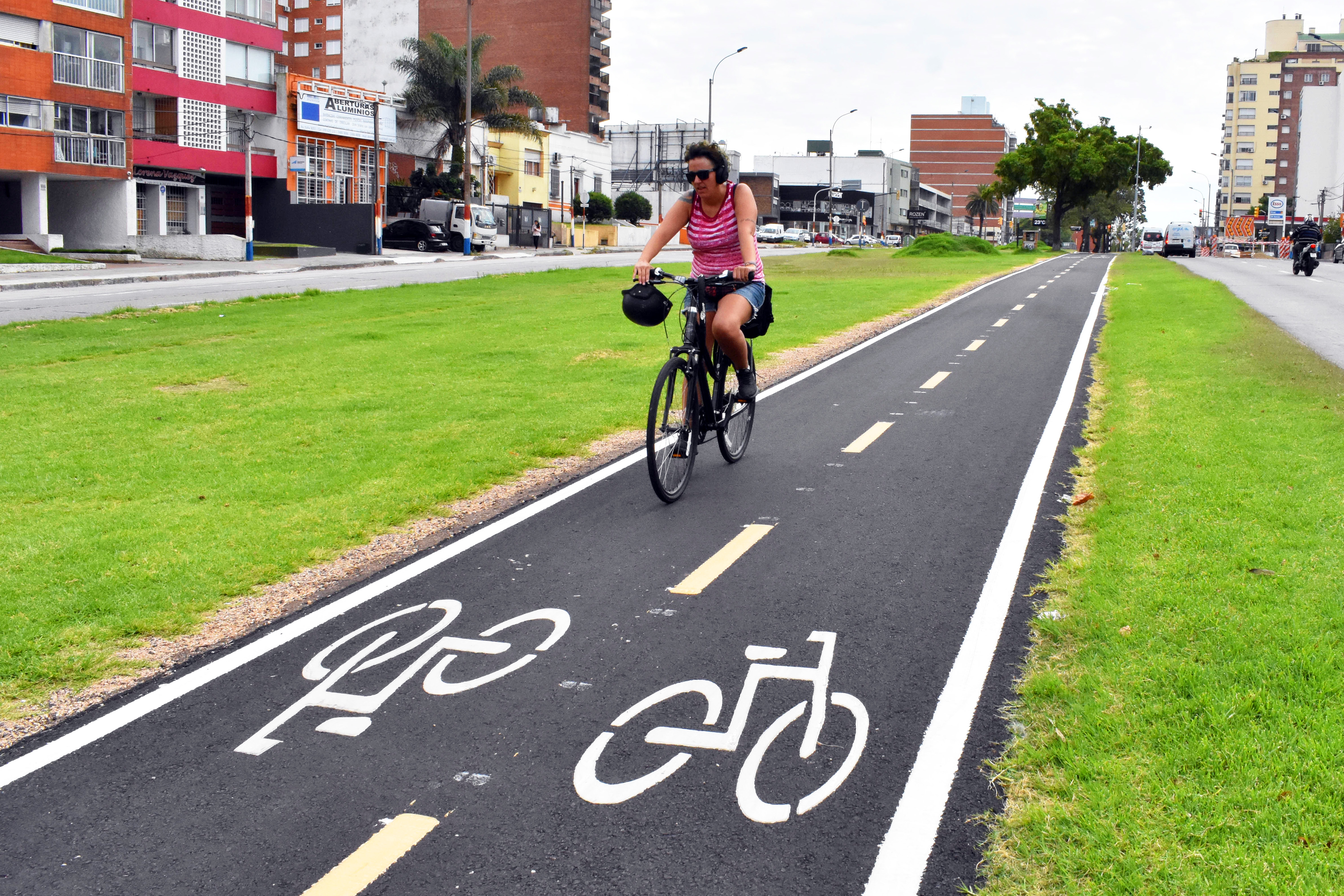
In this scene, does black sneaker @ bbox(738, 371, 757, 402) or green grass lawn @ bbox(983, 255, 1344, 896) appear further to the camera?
black sneaker @ bbox(738, 371, 757, 402)

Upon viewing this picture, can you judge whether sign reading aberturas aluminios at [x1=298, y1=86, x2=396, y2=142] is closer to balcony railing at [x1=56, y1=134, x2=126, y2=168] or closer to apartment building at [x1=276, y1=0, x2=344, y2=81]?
balcony railing at [x1=56, y1=134, x2=126, y2=168]

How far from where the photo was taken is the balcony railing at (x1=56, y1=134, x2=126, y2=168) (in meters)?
41.7

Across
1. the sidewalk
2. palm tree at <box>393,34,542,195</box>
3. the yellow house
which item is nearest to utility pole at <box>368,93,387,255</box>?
the sidewalk

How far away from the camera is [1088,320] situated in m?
19.7

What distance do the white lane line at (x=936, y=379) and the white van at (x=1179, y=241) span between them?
214ft

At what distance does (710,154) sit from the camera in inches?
276

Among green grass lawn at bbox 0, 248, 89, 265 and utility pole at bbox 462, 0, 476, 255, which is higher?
utility pole at bbox 462, 0, 476, 255

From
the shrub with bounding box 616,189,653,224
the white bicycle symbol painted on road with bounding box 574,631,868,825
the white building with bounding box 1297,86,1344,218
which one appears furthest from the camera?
the white building with bounding box 1297,86,1344,218

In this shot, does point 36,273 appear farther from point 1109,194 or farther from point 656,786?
point 1109,194

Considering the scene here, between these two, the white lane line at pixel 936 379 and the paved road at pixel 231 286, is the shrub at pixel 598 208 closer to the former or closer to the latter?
the paved road at pixel 231 286

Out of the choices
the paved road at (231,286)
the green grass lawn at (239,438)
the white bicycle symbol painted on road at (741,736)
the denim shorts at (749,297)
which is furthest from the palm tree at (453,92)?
the white bicycle symbol painted on road at (741,736)

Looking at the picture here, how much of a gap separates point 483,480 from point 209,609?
2.61 m

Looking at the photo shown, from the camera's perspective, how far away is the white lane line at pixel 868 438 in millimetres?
8695

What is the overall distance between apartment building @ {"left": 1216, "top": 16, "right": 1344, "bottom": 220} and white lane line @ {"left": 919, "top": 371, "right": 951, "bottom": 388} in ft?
545
